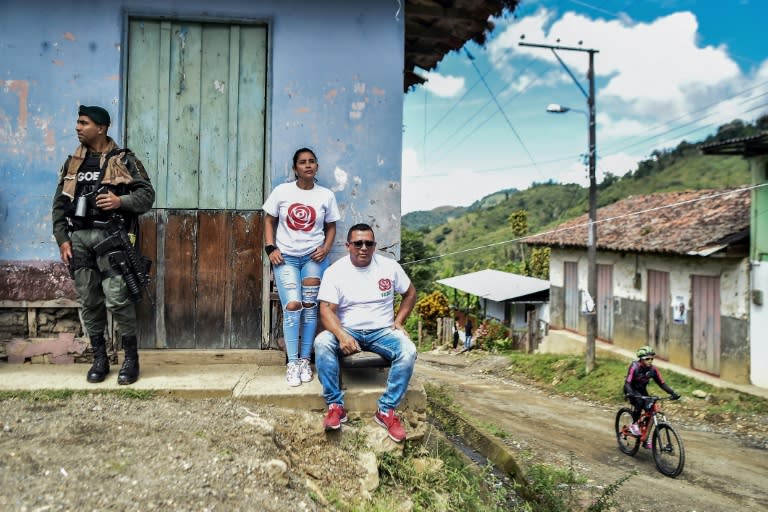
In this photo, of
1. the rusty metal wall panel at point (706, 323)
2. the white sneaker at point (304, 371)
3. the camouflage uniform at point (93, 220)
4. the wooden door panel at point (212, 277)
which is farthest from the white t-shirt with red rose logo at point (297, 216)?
the rusty metal wall panel at point (706, 323)

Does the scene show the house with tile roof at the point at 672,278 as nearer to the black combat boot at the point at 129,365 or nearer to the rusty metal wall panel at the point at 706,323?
the rusty metal wall panel at the point at 706,323

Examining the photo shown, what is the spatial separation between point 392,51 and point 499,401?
9.80 meters

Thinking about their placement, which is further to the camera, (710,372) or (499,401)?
(710,372)

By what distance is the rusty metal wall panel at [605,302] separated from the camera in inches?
747

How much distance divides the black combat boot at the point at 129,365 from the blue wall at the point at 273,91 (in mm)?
1093

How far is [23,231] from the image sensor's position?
4.85 metres

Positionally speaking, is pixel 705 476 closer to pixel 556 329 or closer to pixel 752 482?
pixel 752 482

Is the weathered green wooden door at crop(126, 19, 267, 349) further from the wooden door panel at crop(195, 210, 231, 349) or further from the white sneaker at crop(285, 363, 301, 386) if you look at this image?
the white sneaker at crop(285, 363, 301, 386)

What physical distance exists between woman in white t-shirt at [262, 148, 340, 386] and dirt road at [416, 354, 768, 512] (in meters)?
2.54

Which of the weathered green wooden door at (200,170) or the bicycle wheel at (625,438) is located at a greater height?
the weathered green wooden door at (200,170)

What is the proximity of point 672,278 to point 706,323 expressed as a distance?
1635 mm

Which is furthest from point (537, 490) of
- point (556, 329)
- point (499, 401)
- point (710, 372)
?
point (556, 329)

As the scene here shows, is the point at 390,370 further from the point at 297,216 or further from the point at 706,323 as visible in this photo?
the point at 706,323

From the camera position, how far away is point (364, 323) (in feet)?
14.0
